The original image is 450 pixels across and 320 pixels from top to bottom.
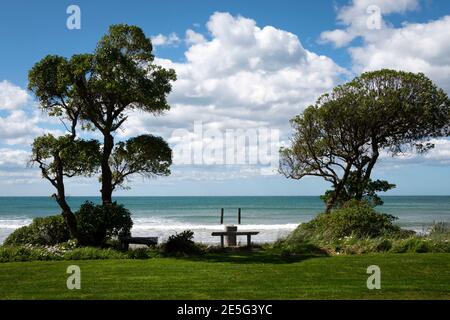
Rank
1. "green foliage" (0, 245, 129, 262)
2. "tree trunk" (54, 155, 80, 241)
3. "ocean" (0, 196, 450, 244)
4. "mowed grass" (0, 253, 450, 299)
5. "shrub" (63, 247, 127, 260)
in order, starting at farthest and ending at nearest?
1. "ocean" (0, 196, 450, 244)
2. "tree trunk" (54, 155, 80, 241)
3. "shrub" (63, 247, 127, 260)
4. "green foliage" (0, 245, 129, 262)
5. "mowed grass" (0, 253, 450, 299)

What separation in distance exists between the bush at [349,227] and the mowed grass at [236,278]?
3.55 metres

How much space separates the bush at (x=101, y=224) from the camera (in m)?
18.5

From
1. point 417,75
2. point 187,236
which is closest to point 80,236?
point 187,236

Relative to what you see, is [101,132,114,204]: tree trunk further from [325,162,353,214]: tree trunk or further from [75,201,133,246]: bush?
[325,162,353,214]: tree trunk

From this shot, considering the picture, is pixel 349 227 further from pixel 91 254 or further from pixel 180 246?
pixel 91 254

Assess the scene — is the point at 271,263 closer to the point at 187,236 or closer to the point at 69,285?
the point at 187,236

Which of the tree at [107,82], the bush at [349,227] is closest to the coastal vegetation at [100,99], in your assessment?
the tree at [107,82]

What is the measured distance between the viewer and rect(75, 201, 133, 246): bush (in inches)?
728

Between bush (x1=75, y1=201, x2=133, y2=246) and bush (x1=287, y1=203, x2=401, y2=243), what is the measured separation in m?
7.14

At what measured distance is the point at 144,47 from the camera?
19688mm

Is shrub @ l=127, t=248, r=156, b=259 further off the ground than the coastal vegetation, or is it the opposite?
the coastal vegetation

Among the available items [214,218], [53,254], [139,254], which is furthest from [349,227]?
[214,218]

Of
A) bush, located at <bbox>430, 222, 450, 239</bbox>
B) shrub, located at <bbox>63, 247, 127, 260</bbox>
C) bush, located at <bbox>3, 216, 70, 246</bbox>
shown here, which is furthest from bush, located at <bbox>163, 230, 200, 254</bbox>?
bush, located at <bbox>430, 222, 450, 239</bbox>
